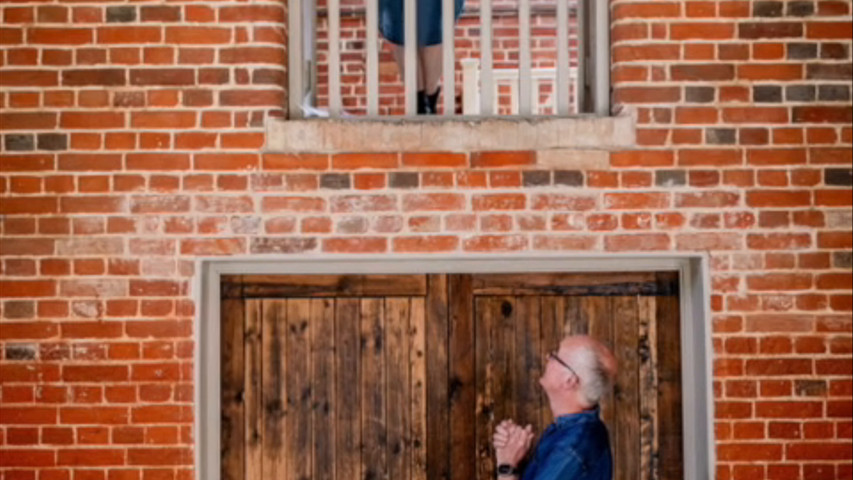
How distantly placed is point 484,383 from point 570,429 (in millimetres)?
442

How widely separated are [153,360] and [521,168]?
1.80 m

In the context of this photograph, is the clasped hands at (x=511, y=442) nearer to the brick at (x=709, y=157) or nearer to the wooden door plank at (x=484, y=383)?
the wooden door plank at (x=484, y=383)

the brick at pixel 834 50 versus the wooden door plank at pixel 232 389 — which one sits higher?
the brick at pixel 834 50

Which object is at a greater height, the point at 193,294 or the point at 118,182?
the point at 118,182

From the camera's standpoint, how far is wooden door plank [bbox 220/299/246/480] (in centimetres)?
408

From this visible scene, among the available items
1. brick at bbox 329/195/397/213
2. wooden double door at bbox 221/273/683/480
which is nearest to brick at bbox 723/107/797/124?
wooden double door at bbox 221/273/683/480

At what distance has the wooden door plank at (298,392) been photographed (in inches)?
161

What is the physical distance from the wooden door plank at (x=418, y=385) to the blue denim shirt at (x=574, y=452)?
18.6 inches

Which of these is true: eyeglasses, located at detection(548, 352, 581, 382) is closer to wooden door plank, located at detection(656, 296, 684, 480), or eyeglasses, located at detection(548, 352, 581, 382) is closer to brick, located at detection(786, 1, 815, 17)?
wooden door plank, located at detection(656, 296, 684, 480)

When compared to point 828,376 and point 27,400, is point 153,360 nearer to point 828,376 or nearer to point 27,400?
point 27,400

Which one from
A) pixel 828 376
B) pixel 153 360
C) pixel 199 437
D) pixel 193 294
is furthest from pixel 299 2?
pixel 828 376

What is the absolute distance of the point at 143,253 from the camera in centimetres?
388

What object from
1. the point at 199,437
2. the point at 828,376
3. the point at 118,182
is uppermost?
the point at 118,182

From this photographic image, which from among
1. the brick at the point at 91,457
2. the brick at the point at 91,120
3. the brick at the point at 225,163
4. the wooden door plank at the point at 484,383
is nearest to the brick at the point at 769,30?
the wooden door plank at the point at 484,383
